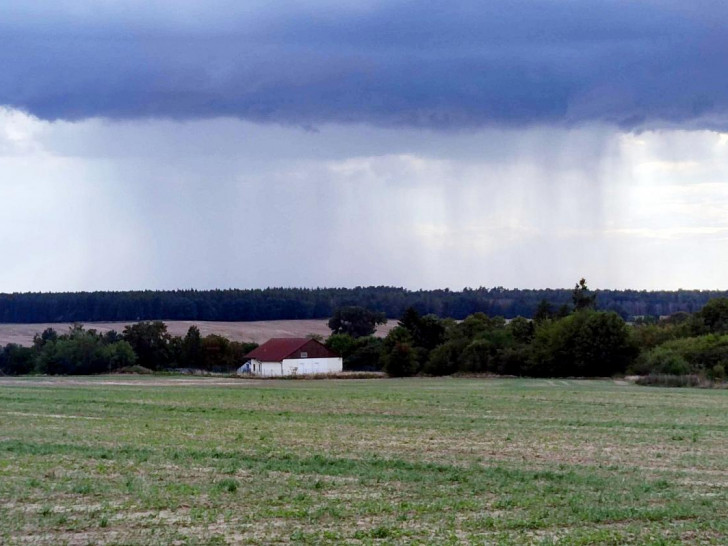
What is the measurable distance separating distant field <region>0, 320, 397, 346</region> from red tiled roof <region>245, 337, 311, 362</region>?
107 feet

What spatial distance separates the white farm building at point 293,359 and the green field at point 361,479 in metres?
72.3

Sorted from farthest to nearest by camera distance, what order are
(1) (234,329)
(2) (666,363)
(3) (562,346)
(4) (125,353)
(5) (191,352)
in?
(1) (234,329)
(5) (191,352)
(4) (125,353)
(3) (562,346)
(2) (666,363)

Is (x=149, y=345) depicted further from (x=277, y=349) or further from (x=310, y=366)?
(x=310, y=366)

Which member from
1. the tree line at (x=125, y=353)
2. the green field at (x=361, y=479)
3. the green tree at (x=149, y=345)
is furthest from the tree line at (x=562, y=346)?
the green field at (x=361, y=479)

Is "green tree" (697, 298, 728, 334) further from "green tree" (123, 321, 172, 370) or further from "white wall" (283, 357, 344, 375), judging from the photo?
"green tree" (123, 321, 172, 370)

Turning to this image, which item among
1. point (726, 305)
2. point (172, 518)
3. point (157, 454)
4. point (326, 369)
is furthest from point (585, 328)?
point (172, 518)

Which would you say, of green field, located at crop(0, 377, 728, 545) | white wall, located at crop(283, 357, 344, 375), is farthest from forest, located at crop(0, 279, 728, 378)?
green field, located at crop(0, 377, 728, 545)

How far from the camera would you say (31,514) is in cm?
1622

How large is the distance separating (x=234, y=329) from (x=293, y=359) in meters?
57.0

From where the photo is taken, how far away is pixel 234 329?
167750 millimetres

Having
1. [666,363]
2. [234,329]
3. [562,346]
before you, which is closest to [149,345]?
[234,329]

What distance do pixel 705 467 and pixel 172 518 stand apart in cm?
1347

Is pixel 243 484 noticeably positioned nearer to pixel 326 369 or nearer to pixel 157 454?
pixel 157 454

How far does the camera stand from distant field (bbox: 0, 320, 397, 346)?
155m
